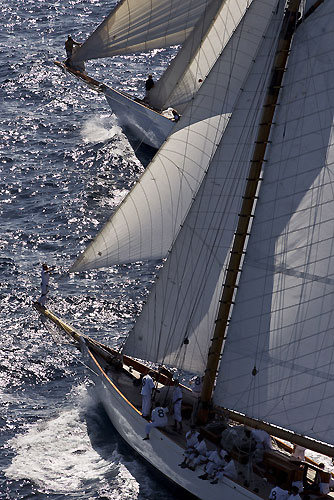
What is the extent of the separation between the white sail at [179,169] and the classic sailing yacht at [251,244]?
47 millimetres

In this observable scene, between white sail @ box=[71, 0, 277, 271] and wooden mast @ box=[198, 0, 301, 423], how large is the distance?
1.43 meters

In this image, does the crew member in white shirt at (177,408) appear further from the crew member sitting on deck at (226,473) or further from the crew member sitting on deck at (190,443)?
the crew member sitting on deck at (226,473)

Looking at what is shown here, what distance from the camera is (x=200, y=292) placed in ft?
140

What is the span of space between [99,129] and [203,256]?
36.5 meters

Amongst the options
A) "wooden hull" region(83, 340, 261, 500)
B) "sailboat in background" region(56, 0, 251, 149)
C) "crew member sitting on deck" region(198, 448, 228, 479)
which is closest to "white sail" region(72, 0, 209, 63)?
"sailboat in background" region(56, 0, 251, 149)

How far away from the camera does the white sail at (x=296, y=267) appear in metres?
38.7

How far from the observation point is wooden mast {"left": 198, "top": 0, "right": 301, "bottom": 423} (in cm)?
3875

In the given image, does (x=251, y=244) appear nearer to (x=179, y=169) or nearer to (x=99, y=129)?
(x=179, y=169)

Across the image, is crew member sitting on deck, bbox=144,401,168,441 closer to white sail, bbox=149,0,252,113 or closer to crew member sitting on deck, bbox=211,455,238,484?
crew member sitting on deck, bbox=211,455,238,484

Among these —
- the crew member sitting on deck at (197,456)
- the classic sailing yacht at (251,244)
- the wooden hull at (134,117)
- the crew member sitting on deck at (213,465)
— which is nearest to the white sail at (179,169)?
the classic sailing yacht at (251,244)

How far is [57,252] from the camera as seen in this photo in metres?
62.8

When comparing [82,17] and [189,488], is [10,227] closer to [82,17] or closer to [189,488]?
[189,488]

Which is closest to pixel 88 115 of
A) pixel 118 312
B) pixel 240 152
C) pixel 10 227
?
pixel 10 227

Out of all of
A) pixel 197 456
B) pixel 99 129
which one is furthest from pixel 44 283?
pixel 99 129
